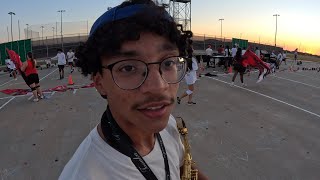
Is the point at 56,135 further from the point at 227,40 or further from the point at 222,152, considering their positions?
the point at 227,40

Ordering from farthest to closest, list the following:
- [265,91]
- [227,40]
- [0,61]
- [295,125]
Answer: [227,40], [0,61], [265,91], [295,125]

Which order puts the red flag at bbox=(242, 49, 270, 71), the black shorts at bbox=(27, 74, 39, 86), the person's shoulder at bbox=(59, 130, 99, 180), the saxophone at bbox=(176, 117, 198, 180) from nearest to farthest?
the person's shoulder at bbox=(59, 130, 99, 180), the saxophone at bbox=(176, 117, 198, 180), the black shorts at bbox=(27, 74, 39, 86), the red flag at bbox=(242, 49, 270, 71)

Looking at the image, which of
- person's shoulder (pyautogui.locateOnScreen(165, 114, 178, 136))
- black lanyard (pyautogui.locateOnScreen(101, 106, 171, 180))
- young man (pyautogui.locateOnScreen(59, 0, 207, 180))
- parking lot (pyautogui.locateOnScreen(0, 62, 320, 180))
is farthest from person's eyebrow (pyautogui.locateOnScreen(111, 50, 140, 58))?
parking lot (pyautogui.locateOnScreen(0, 62, 320, 180))

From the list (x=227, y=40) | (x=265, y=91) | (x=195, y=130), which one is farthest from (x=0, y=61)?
(x=227, y=40)

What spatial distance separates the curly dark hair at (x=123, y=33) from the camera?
137 centimetres

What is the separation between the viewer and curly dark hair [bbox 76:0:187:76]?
137 cm

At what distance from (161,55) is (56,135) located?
640 centimetres

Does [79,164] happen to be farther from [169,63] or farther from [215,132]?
[215,132]

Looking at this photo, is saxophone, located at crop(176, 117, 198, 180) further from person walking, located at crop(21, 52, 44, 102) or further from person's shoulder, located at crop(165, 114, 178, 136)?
person walking, located at crop(21, 52, 44, 102)

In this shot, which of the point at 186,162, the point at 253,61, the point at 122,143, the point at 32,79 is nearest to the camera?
the point at 122,143

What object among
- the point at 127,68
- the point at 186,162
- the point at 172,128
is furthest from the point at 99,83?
the point at 186,162

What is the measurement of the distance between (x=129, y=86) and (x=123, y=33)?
0.24 metres

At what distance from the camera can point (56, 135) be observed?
7215mm

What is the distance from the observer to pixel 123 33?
137cm
